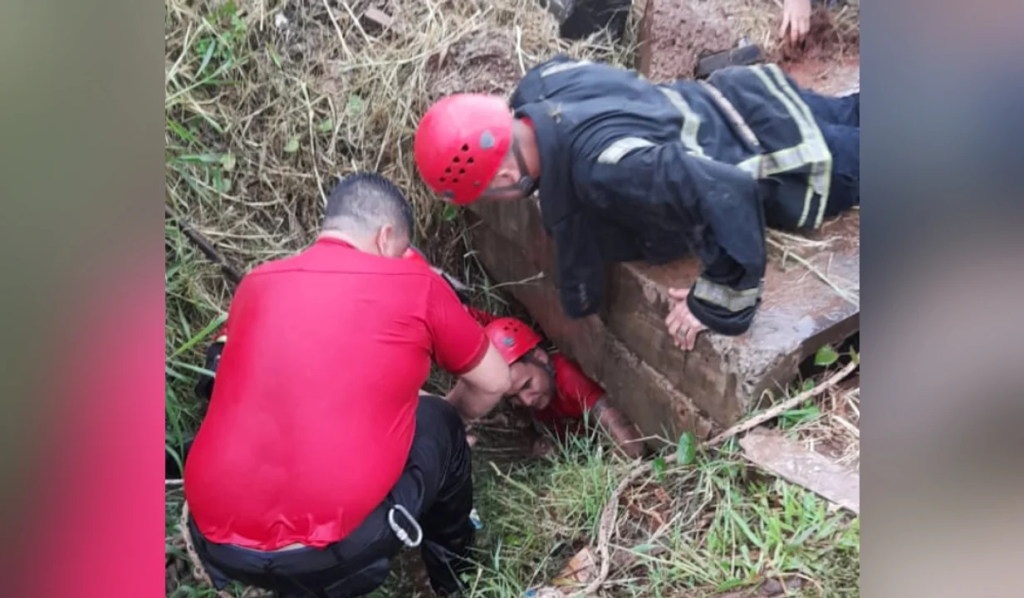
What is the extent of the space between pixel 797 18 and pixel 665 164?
316 millimetres

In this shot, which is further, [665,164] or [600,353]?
[600,353]

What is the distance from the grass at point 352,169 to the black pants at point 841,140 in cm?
30

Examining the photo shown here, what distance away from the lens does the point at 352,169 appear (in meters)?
1.28

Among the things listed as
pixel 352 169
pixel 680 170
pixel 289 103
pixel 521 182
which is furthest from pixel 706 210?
pixel 289 103

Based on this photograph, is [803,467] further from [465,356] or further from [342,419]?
→ [342,419]

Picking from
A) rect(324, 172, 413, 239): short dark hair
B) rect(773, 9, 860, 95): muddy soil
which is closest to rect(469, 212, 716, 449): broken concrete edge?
rect(324, 172, 413, 239): short dark hair

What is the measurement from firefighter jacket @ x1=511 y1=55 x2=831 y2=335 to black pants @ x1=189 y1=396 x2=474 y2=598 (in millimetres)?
324

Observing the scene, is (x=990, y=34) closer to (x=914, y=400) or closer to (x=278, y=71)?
(x=914, y=400)

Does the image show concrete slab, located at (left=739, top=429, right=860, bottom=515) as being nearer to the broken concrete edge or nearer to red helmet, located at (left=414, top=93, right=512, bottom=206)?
the broken concrete edge

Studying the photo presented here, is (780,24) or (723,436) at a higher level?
(780,24)

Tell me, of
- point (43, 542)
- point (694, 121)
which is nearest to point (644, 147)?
point (694, 121)

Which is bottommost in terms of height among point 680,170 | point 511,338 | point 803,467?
point 803,467

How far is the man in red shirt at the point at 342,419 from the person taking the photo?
1.18 metres

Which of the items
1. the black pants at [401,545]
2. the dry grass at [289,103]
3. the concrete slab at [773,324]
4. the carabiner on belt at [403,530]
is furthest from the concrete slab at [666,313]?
the carabiner on belt at [403,530]
